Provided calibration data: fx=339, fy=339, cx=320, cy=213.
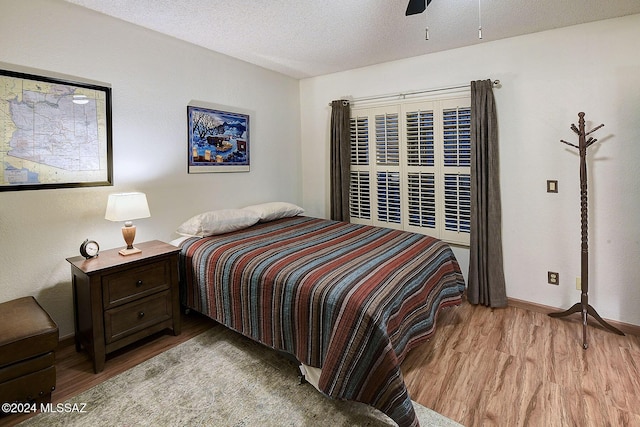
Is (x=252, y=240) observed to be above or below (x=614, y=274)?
above

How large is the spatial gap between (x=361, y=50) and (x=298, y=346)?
9.06 feet

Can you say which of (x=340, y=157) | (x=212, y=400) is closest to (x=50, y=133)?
(x=212, y=400)

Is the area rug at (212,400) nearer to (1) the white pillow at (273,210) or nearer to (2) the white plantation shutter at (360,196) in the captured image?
(1) the white pillow at (273,210)

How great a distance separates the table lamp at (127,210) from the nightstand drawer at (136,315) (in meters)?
0.38

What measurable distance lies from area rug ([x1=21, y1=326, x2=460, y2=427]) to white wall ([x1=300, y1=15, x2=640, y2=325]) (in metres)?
1.97

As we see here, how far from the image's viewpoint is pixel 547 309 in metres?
3.00

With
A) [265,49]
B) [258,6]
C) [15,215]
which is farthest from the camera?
[265,49]

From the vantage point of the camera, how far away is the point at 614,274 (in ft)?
8.94

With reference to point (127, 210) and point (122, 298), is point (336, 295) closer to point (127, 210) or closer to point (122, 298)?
point (122, 298)

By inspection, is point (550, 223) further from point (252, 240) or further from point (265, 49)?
point (265, 49)

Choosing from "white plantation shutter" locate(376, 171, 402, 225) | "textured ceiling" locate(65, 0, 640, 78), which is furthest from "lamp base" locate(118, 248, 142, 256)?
"white plantation shutter" locate(376, 171, 402, 225)

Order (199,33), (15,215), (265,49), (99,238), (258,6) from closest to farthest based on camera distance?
Answer: (15,215) < (258,6) < (99,238) < (199,33) < (265,49)

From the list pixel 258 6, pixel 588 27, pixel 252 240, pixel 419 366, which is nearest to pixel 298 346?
pixel 419 366

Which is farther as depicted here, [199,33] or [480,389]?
[199,33]
